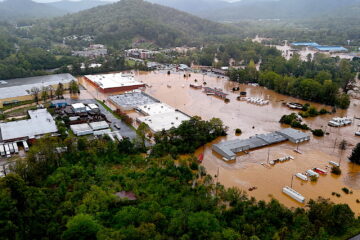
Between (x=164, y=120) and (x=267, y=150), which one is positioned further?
(x=164, y=120)

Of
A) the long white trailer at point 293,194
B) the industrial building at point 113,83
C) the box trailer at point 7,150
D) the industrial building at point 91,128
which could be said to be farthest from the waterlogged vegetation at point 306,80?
the box trailer at point 7,150

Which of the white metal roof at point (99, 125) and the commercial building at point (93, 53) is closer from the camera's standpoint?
the white metal roof at point (99, 125)

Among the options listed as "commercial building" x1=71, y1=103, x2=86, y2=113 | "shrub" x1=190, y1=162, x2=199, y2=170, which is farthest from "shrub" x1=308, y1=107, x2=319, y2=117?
"commercial building" x1=71, y1=103, x2=86, y2=113

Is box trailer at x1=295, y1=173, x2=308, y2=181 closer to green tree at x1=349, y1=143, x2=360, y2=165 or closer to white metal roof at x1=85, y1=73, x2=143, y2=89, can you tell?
green tree at x1=349, y1=143, x2=360, y2=165

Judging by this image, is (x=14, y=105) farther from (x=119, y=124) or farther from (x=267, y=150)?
(x=267, y=150)

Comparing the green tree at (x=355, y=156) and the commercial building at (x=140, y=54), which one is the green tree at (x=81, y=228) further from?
the commercial building at (x=140, y=54)

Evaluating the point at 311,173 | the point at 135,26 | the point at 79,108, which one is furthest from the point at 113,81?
the point at 135,26

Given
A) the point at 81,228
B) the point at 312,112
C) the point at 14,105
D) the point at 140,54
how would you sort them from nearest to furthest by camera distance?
the point at 81,228 → the point at 312,112 → the point at 14,105 → the point at 140,54
